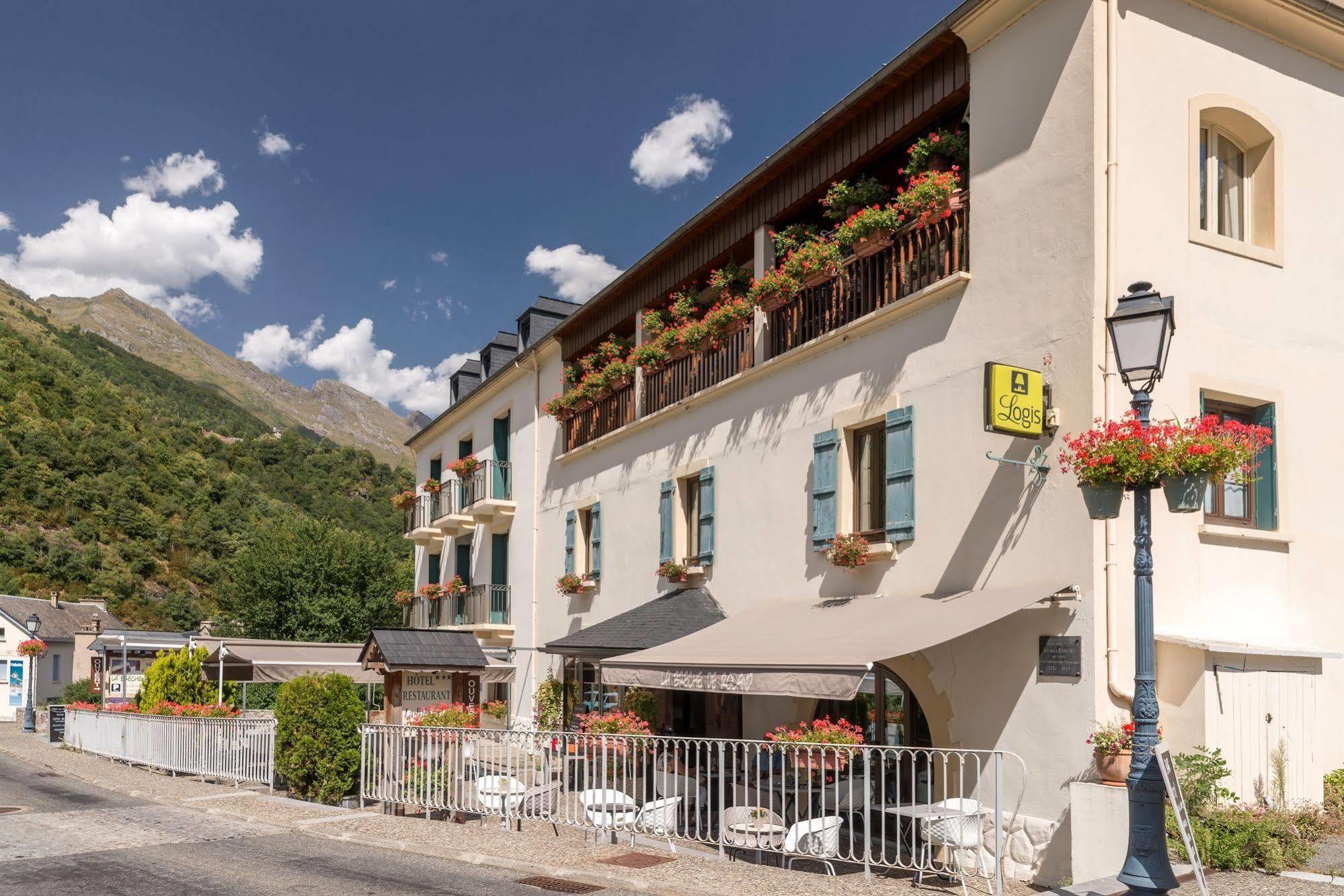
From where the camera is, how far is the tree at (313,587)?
44688 mm

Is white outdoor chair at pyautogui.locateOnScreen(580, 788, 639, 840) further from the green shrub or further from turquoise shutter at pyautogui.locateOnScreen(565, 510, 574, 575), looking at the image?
turquoise shutter at pyautogui.locateOnScreen(565, 510, 574, 575)

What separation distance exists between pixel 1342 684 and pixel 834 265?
22.9ft

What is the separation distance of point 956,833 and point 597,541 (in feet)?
40.1

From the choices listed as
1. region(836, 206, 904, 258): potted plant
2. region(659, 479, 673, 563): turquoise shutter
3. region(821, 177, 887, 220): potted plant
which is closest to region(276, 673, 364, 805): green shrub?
region(659, 479, 673, 563): turquoise shutter

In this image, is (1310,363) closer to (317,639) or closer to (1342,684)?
(1342,684)

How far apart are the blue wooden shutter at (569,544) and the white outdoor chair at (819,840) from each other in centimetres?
1221

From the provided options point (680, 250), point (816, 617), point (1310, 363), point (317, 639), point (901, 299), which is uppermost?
point (680, 250)

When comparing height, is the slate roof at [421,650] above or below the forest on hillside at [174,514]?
below

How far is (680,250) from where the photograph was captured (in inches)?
738

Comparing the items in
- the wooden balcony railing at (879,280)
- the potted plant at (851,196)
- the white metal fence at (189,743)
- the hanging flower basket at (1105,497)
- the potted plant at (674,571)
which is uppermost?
the potted plant at (851,196)

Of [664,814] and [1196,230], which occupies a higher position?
[1196,230]

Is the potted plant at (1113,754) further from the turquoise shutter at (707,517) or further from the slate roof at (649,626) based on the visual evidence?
the turquoise shutter at (707,517)

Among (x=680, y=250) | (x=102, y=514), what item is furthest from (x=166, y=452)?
(x=680, y=250)

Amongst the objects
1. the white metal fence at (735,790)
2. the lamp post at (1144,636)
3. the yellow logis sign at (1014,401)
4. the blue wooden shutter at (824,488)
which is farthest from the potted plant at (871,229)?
the white metal fence at (735,790)
